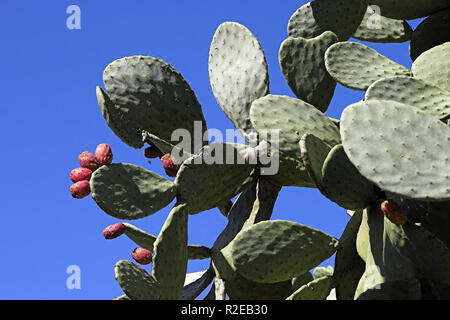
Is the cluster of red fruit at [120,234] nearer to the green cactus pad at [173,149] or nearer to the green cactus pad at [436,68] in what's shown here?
the green cactus pad at [173,149]

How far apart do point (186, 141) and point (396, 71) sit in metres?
0.95

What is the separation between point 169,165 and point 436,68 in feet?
3.87

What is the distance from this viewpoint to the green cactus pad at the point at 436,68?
3.00 m

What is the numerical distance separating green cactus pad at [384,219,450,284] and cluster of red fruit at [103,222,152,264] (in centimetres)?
105

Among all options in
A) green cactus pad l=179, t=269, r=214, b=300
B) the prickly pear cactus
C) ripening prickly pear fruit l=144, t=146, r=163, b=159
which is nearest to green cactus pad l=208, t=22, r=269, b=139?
the prickly pear cactus

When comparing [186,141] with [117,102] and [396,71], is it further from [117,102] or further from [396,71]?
[396,71]

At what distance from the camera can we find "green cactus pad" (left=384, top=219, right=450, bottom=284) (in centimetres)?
255

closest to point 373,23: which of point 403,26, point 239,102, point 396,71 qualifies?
point 403,26

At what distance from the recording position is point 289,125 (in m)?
2.80

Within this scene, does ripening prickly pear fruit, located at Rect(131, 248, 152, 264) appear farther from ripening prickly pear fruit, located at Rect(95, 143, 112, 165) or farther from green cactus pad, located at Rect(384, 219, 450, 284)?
green cactus pad, located at Rect(384, 219, 450, 284)

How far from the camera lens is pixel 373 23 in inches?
154
